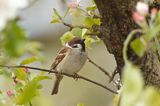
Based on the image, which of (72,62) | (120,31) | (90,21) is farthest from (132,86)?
(72,62)

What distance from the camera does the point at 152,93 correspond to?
2.78ft

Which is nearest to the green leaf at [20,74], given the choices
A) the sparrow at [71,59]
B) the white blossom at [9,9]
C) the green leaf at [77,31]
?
the green leaf at [77,31]

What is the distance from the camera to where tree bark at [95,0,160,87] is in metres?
1.61

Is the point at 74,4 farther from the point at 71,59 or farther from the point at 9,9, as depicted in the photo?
the point at 71,59

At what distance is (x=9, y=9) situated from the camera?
821mm

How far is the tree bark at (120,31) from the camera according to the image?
1606 mm

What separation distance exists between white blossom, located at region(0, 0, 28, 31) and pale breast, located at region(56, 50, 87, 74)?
2.46 m

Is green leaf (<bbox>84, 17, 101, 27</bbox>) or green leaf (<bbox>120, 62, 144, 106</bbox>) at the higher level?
green leaf (<bbox>120, 62, 144, 106</bbox>)

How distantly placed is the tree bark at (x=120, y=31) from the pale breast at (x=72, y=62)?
1.58 m

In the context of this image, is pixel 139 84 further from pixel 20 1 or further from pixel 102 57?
pixel 102 57

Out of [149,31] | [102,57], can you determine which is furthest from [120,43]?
[102,57]

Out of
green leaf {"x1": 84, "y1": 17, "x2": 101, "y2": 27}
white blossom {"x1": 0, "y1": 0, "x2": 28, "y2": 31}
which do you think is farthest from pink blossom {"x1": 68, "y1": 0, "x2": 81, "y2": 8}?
white blossom {"x1": 0, "y1": 0, "x2": 28, "y2": 31}

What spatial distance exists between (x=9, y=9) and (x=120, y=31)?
873mm

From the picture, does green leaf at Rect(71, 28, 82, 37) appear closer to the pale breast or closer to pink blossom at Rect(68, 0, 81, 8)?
pink blossom at Rect(68, 0, 81, 8)
